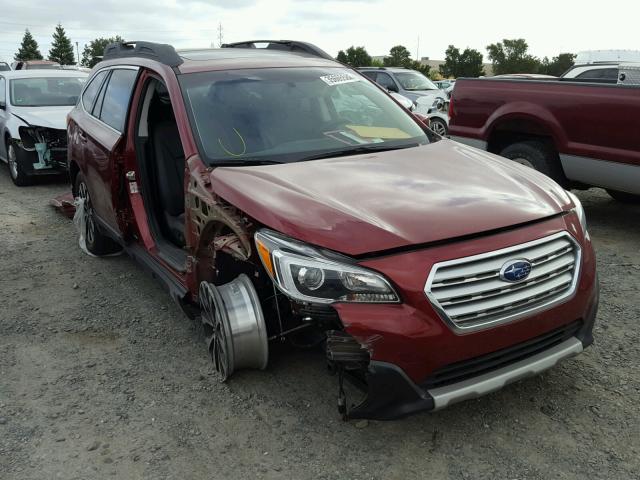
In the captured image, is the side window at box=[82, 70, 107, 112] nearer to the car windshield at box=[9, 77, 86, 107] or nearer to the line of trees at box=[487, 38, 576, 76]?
the car windshield at box=[9, 77, 86, 107]

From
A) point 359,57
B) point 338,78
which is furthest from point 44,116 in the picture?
point 359,57

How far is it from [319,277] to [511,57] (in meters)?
51.3

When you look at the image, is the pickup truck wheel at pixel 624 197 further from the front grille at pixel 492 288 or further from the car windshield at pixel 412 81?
the car windshield at pixel 412 81

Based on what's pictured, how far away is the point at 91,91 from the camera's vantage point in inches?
215

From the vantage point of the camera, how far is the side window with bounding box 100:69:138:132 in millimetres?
4398

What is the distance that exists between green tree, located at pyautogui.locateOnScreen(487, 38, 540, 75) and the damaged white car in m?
43.1

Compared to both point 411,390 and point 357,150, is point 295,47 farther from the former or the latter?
point 411,390

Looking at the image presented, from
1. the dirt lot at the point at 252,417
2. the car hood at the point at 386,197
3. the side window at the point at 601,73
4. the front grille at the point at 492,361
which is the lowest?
the dirt lot at the point at 252,417

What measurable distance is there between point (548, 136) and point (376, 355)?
4661 millimetres

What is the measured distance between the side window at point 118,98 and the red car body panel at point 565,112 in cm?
395

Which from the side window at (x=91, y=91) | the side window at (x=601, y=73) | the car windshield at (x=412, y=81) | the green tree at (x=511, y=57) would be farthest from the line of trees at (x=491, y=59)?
the side window at (x=91, y=91)

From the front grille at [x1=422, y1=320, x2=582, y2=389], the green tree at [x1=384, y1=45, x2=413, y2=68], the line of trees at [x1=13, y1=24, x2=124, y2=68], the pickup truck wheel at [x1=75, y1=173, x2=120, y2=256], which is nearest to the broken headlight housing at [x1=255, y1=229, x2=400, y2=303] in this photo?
the front grille at [x1=422, y1=320, x2=582, y2=389]

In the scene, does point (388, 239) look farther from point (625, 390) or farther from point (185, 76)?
point (185, 76)

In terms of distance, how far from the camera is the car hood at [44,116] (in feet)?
28.4
